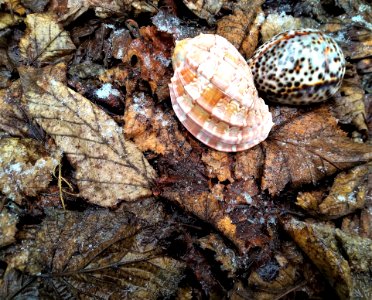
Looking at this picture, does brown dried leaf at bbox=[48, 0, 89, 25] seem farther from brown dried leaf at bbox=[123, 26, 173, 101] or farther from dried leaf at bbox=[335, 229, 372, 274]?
dried leaf at bbox=[335, 229, 372, 274]

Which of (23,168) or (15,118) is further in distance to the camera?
(15,118)

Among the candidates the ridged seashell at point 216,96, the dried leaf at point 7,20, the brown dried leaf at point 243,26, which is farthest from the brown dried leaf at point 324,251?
the dried leaf at point 7,20

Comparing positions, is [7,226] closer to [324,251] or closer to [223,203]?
[223,203]

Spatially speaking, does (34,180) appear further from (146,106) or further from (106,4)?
(106,4)

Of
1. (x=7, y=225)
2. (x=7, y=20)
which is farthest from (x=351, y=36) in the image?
(x=7, y=225)

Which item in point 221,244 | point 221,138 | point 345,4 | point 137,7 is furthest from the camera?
point 345,4

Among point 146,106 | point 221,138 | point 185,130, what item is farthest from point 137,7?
point 221,138
